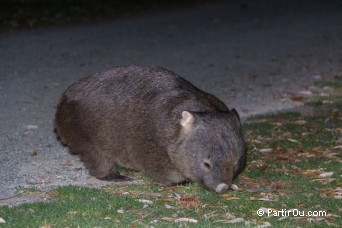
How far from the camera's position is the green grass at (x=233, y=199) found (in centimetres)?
621

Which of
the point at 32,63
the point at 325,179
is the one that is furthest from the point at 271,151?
the point at 32,63

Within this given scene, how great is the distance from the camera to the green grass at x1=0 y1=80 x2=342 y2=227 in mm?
6215

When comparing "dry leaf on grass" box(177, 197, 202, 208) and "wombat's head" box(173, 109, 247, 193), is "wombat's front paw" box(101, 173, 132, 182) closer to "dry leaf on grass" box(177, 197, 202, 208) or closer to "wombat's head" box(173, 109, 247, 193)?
"wombat's head" box(173, 109, 247, 193)

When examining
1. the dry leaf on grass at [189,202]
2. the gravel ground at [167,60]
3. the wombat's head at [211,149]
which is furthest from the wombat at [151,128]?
the gravel ground at [167,60]

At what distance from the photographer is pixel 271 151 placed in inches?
342

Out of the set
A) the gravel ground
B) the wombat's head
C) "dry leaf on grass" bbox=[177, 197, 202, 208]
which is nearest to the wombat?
the wombat's head

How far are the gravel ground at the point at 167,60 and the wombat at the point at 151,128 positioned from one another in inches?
14.1

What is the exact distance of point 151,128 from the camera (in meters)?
7.48

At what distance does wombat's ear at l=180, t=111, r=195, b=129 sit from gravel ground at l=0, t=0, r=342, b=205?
105 centimetres

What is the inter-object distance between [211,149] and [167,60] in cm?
747

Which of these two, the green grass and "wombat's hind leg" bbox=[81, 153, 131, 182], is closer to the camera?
the green grass

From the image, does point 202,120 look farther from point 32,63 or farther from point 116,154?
point 32,63

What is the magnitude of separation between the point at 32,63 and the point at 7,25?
3309 millimetres
